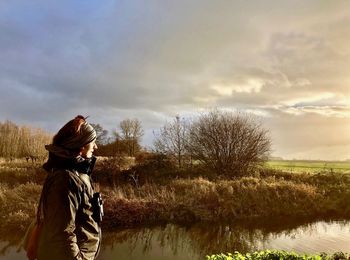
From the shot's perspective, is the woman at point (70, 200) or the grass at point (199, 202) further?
the grass at point (199, 202)

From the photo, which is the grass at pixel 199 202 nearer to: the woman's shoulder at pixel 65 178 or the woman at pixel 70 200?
the woman at pixel 70 200

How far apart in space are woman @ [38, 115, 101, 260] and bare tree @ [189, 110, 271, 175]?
2537 cm

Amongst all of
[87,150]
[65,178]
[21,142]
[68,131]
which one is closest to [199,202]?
[87,150]

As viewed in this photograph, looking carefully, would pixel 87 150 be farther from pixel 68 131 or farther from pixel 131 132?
pixel 131 132

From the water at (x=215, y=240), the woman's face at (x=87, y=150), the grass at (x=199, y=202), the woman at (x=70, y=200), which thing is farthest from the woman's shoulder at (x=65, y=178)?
the grass at (x=199, y=202)

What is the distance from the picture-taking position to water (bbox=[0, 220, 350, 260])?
13008 mm

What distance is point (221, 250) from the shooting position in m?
13.1

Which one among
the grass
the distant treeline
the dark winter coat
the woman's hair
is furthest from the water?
the distant treeline

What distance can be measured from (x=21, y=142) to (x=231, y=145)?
913 inches

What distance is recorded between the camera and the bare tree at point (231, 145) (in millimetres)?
28266

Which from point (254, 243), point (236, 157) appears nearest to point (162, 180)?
point (236, 157)

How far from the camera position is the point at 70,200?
9.19 ft

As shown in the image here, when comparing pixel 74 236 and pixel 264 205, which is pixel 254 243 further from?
pixel 74 236

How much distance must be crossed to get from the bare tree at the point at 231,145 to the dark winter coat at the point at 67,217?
1001 inches
